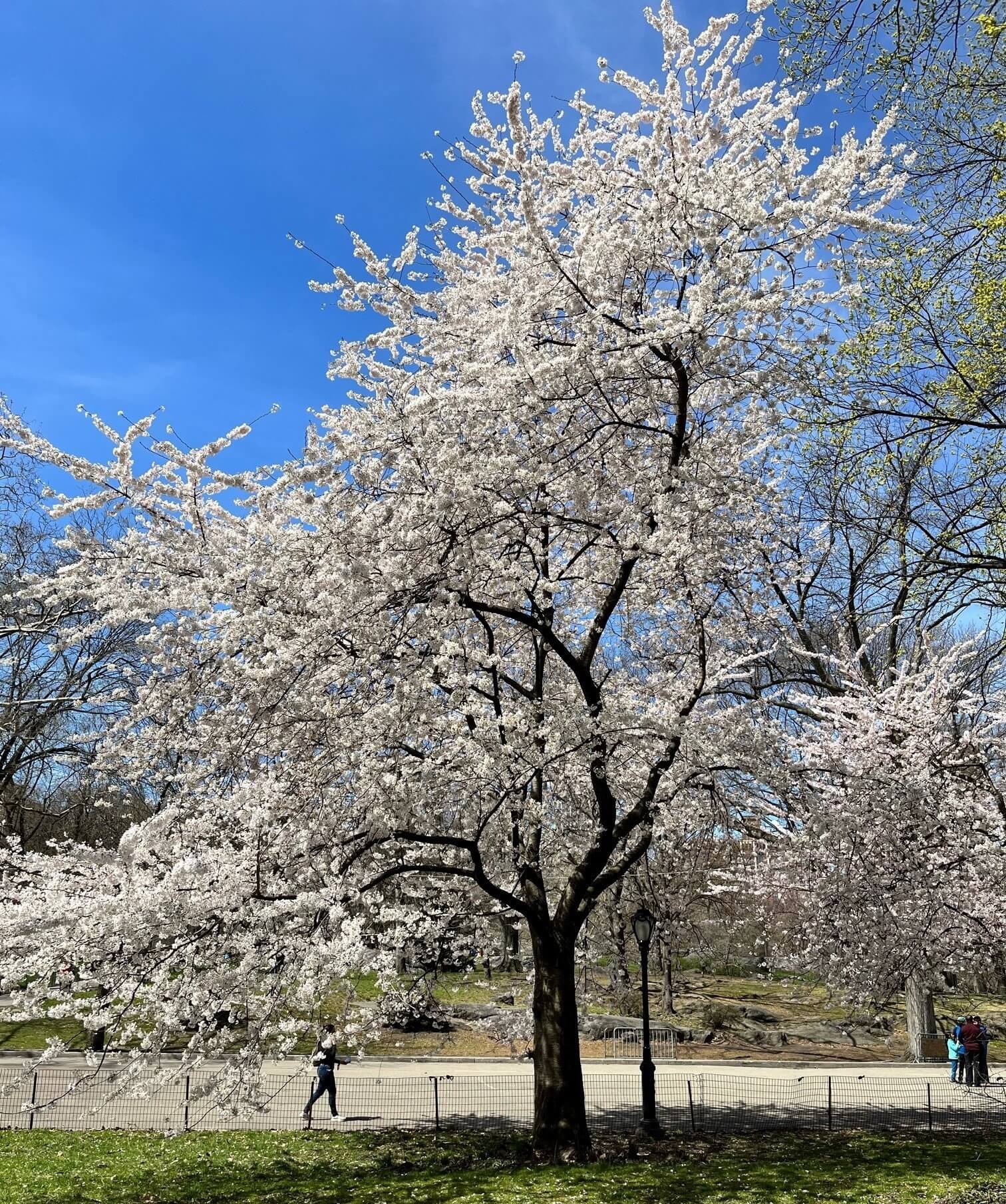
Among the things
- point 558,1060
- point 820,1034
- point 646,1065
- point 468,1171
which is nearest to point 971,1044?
point 820,1034

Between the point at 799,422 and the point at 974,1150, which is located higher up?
the point at 799,422

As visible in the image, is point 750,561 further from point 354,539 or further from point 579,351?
point 354,539

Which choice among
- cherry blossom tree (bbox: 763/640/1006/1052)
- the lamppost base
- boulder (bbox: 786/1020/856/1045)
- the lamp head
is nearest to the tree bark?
boulder (bbox: 786/1020/856/1045)

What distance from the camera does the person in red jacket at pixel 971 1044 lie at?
17641mm

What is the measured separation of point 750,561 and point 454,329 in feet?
13.6

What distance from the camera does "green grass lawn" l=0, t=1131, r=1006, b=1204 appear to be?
8.81m

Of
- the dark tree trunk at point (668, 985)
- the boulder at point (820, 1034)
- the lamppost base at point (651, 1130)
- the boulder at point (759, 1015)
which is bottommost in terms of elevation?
the boulder at point (759, 1015)

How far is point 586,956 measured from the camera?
14617 mm

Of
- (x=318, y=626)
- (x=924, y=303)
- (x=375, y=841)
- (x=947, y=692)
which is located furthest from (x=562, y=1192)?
(x=924, y=303)

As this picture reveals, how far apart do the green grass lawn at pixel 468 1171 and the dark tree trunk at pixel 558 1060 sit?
0.33 m

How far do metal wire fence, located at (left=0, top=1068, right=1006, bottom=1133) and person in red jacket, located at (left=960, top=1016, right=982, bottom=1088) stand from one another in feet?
1.25

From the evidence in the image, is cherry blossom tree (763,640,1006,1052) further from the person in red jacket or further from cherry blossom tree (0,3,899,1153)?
the person in red jacket

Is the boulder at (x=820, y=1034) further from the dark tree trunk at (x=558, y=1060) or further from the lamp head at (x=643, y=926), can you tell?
the dark tree trunk at (x=558, y=1060)

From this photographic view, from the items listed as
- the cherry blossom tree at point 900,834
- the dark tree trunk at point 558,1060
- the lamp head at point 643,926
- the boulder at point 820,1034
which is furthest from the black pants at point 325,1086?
the boulder at point 820,1034
